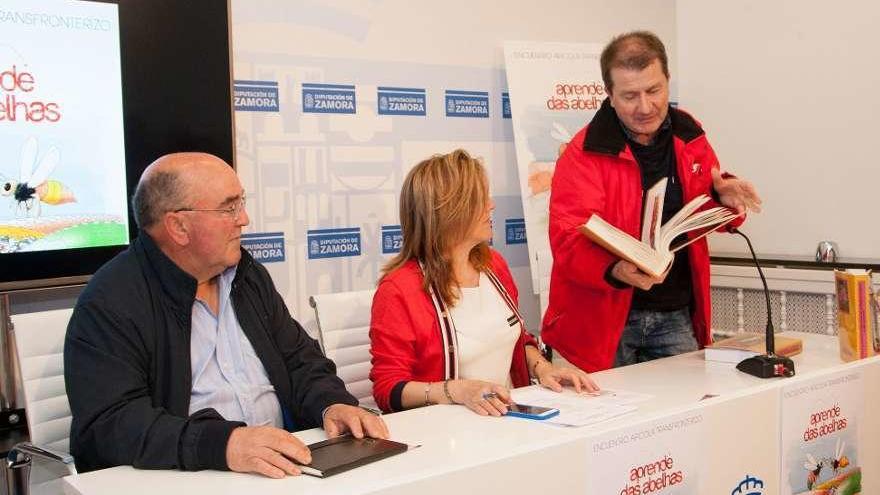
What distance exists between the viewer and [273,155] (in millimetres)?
3547

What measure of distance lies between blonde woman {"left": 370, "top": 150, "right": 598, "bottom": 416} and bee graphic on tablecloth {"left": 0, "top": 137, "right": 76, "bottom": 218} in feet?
3.78

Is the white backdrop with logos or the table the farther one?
the white backdrop with logos

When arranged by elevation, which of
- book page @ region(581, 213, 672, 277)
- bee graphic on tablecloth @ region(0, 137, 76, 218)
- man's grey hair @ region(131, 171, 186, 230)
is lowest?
book page @ region(581, 213, 672, 277)

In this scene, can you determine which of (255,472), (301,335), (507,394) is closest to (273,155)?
(301,335)

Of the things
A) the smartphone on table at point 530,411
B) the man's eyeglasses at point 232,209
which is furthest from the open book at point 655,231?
the man's eyeglasses at point 232,209

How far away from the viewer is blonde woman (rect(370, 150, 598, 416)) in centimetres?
240

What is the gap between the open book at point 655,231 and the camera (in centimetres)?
226

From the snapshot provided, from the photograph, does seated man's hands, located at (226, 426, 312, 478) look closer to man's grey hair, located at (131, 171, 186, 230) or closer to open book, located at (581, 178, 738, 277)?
man's grey hair, located at (131, 171, 186, 230)

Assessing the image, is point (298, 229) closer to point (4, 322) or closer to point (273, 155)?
point (273, 155)

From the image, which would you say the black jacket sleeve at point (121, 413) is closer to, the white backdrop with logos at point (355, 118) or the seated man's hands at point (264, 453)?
the seated man's hands at point (264, 453)

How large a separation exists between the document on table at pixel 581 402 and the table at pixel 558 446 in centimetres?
4

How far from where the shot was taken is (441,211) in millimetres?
2480

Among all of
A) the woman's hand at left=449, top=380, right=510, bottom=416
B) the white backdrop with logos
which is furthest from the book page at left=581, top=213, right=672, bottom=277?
the white backdrop with logos

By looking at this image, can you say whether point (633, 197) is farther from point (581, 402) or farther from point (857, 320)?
point (581, 402)
